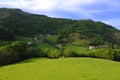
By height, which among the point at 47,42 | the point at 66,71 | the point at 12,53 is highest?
the point at 66,71

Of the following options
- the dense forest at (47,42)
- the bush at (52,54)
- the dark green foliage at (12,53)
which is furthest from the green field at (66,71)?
the bush at (52,54)

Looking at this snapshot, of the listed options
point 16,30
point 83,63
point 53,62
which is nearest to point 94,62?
point 83,63

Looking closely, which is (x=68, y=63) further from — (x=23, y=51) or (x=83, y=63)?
(x=23, y=51)

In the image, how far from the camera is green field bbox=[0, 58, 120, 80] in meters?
54.8

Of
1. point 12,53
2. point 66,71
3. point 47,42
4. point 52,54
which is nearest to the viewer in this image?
point 66,71

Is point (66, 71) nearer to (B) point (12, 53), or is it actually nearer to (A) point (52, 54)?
(B) point (12, 53)

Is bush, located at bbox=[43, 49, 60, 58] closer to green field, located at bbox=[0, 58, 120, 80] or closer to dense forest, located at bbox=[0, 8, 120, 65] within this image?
dense forest, located at bbox=[0, 8, 120, 65]

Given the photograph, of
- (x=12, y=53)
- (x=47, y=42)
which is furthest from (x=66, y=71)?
(x=47, y=42)

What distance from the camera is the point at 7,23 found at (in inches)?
7426

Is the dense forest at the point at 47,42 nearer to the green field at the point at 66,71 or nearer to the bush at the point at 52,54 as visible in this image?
the bush at the point at 52,54

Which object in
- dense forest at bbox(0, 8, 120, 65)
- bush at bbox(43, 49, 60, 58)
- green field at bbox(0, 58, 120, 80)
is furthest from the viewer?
bush at bbox(43, 49, 60, 58)

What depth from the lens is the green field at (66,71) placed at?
54750mm

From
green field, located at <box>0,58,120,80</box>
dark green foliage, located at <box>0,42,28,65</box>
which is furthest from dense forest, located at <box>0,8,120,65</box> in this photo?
green field, located at <box>0,58,120,80</box>

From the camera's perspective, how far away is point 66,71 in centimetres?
6128
